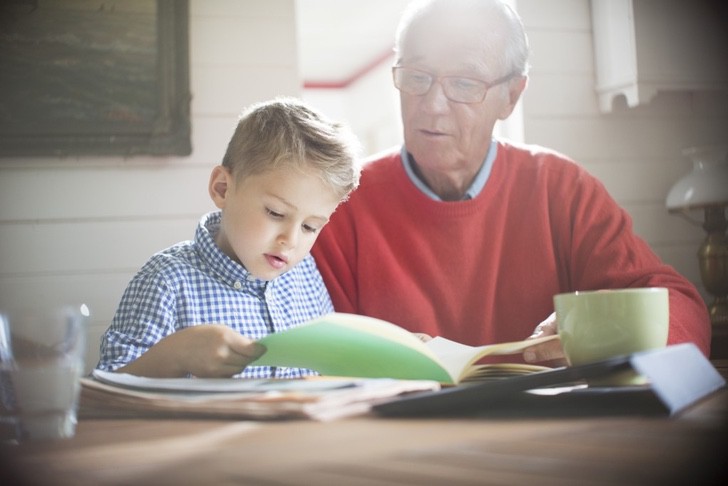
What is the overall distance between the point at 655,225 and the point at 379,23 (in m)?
2.44

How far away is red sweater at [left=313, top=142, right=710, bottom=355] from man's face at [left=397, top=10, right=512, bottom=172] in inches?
3.5

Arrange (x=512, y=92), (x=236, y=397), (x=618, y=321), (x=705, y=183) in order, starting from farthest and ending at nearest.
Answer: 1. (x=705, y=183)
2. (x=512, y=92)
3. (x=618, y=321)
4. (x=236, y=397)

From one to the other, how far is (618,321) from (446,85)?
965mm

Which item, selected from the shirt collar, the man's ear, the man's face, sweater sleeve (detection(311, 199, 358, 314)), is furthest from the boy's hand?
the man's ear

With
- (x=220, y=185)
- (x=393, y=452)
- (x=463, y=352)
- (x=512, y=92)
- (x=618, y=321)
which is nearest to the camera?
(x=393, y=452)

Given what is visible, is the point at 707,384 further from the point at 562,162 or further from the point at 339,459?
the point at 562,162

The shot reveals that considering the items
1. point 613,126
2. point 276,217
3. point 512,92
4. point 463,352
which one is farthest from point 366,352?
point 613,126

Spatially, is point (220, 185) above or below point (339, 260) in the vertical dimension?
above

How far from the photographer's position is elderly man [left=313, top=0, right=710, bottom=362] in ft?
5.36

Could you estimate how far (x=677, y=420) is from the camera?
0.57 m

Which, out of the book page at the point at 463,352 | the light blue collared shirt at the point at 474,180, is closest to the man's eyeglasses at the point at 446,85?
the light blue collared shirt at the point at 474,180

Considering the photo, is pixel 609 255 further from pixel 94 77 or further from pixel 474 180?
pixel 94 77

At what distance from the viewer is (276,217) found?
1.33 metres

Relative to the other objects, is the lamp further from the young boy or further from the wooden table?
the wooden table
